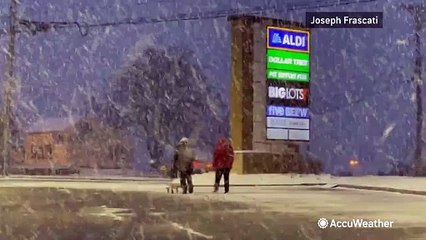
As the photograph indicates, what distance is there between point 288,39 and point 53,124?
3634cm

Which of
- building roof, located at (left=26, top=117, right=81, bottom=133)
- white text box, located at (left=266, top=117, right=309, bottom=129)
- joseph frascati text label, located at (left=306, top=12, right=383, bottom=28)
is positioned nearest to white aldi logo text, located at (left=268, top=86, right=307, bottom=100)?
white text box, located at (left=266, top=117, right=309, bottom=129)

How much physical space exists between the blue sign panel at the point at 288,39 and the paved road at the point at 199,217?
49.1ft

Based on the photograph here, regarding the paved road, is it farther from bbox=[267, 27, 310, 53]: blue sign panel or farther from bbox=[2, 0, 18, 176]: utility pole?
bbox=[2, 0, 18, 176]: utility pole

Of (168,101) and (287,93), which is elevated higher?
(168,101)

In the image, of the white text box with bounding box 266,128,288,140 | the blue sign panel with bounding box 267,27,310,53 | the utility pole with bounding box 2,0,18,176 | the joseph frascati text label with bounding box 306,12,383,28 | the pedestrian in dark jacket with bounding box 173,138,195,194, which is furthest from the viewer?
the utility pole with bounding box 2,0,18,176

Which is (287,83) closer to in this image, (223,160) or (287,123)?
(287,123)

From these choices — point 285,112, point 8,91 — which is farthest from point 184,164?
point 8,91

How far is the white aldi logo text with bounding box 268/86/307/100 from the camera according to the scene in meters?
29.2

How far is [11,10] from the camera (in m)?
35.1

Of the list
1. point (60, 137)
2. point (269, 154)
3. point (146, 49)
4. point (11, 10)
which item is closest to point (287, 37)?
point (269, 154)

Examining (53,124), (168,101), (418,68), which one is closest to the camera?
(418,68)

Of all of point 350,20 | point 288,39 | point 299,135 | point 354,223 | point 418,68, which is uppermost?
point 288,39

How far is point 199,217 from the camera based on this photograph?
11.2m

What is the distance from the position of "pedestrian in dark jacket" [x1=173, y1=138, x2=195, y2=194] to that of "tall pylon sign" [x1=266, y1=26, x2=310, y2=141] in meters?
11.5
